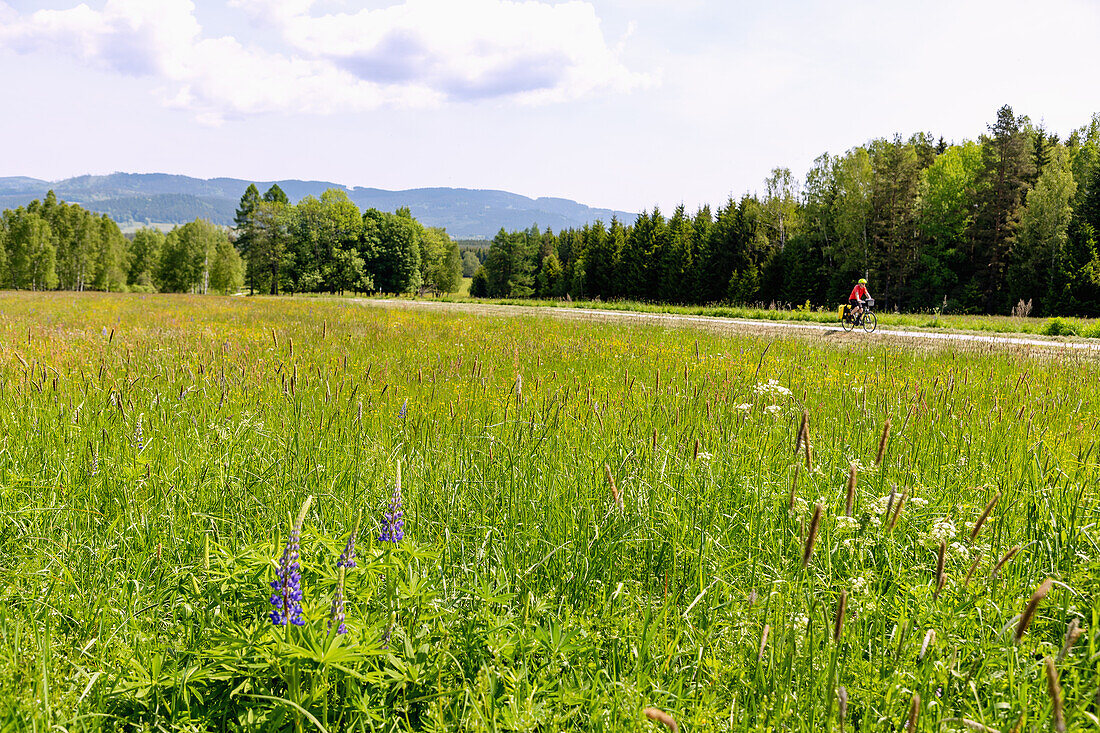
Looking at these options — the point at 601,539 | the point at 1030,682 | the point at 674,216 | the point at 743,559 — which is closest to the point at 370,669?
the point at 601,539

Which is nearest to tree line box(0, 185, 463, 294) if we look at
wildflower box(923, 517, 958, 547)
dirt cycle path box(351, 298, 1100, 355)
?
dirt cycle path box(351, 298, 1100, 355)

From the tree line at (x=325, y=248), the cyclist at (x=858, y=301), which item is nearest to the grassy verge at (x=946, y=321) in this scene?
the cyclist at (x=858, y=301)

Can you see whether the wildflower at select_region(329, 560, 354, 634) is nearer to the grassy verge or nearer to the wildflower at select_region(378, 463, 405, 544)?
the wildflower at select_region(378, 463, 405, 544)

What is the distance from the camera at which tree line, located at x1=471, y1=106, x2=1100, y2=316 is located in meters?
42.5

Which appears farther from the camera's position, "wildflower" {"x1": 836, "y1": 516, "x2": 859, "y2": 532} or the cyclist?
the cyclist

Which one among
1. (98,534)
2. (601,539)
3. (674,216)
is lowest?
(98,534)

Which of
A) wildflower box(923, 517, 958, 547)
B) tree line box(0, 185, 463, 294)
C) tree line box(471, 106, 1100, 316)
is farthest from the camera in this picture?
tree line box(0, 185, 463, 294)

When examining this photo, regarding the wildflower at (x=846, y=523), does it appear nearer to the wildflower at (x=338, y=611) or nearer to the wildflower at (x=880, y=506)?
the wildflower at (x=880, y=506)

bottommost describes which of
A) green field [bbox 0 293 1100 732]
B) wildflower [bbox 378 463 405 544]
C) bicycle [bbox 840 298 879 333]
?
green field [bbox 0 293 1100 732]

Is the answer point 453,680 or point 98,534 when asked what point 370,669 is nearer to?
point 453,680

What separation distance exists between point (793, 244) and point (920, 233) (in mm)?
10592

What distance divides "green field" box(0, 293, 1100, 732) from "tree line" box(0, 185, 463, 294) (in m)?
75.1

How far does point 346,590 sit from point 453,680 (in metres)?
0.43

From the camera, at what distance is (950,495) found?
3.32 meters
